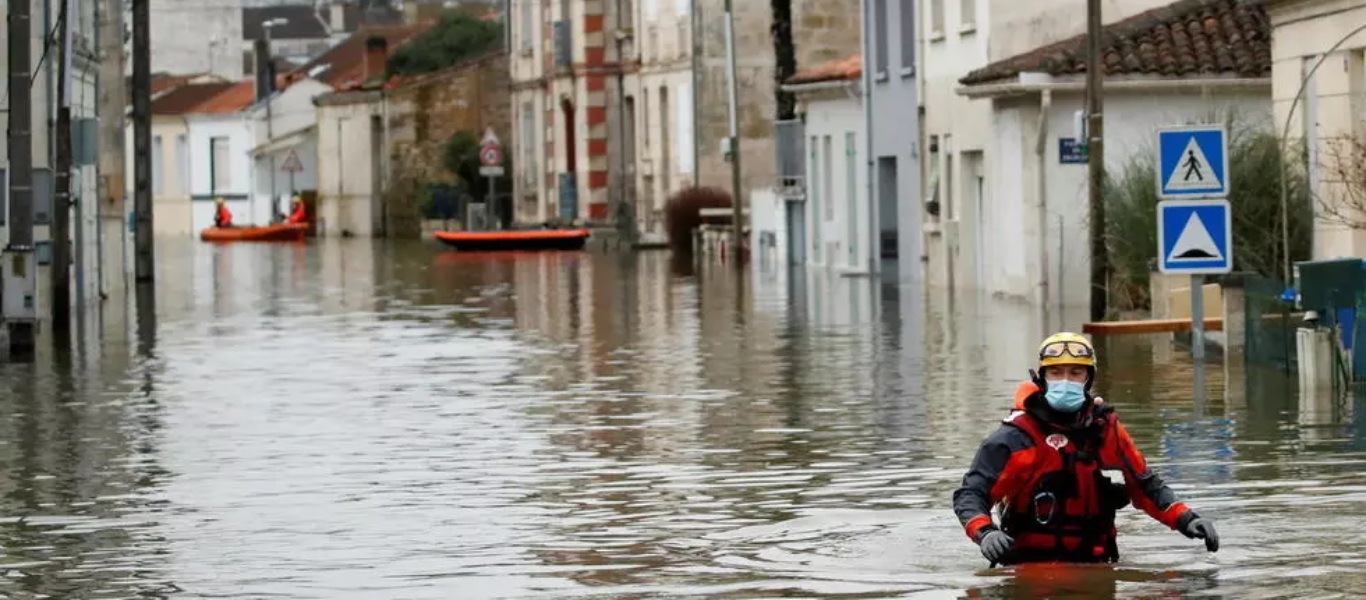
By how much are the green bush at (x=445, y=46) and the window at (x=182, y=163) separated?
16.6 metres

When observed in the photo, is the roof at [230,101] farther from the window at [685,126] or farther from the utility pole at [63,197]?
the utility pole at [63,197]

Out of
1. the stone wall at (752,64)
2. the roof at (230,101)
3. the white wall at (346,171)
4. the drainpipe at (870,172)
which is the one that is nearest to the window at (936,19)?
the drainpipe at (870,172)

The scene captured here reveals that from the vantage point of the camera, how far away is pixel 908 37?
5009 cm

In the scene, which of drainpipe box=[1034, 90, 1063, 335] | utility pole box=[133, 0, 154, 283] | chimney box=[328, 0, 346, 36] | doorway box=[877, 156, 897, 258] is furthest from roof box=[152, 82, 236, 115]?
drainpipe box=[1034, 90, 1063, 335]

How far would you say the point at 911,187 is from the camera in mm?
49906

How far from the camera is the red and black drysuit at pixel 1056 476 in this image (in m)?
11.8

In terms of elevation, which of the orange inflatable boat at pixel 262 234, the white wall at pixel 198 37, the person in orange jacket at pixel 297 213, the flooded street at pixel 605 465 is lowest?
the flooded street at pixel 605 465

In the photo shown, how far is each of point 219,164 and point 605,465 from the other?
372ft

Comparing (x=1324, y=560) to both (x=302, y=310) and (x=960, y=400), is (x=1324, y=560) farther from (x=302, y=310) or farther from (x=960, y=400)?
(x=302, y=310)

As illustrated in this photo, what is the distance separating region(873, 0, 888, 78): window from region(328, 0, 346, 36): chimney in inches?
4724

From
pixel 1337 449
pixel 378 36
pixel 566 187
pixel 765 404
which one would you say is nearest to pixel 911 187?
pixel 765 404

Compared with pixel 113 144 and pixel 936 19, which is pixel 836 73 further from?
pixel 113 144

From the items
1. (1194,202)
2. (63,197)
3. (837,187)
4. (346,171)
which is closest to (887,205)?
(837,187)

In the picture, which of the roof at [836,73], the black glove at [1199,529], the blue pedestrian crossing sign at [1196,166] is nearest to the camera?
the black glove at [1199,529]
